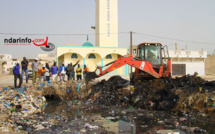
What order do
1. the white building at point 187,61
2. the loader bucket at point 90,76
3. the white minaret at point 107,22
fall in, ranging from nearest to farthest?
1. the loader bucket at point 90,76
2. the white minaret at point 107,22
3. the white building at point 187,61

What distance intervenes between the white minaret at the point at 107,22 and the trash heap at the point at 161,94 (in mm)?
22549

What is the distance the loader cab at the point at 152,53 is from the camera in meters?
10.5

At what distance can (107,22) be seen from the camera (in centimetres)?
3291

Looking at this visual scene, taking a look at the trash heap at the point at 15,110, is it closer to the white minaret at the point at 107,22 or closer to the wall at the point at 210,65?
the white minaret at the point at 107,22

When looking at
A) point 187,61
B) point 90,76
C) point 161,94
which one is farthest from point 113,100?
point 187,61

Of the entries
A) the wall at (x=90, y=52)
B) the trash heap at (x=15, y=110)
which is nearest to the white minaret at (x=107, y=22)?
the wall at (x=90, y=52)

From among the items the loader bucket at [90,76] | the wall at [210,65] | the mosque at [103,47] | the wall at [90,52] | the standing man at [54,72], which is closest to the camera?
the loader bucket at [90,76]

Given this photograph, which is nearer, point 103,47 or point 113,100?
point 113,100

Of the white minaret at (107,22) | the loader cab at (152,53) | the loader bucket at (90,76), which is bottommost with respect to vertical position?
the loader bucket at (90,76)

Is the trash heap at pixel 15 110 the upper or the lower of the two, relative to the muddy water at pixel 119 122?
upper

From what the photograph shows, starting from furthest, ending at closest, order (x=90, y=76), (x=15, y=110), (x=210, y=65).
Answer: (x=210, y=65)
(x=90, y=76)
(x=15, y=110)

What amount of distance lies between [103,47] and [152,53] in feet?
67.0

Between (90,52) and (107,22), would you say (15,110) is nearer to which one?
(90,52)

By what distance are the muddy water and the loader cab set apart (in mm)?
3274
